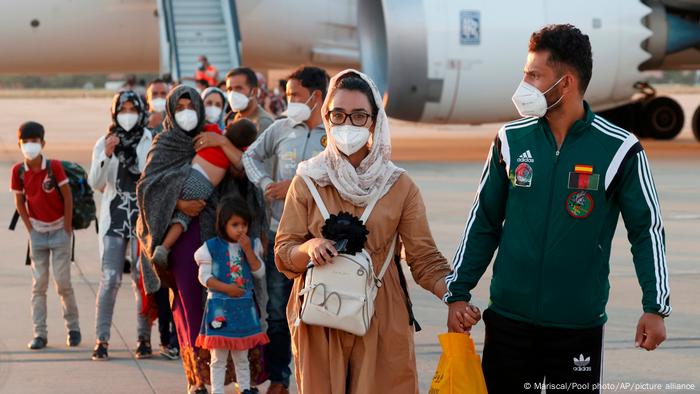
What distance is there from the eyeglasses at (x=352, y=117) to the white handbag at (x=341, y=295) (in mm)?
419

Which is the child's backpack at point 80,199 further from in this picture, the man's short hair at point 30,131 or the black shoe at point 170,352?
the black shoe at point 170,352

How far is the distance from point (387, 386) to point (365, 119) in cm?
83

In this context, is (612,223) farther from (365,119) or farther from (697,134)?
(697,134)

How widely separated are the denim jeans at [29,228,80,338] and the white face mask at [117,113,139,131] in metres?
0.67

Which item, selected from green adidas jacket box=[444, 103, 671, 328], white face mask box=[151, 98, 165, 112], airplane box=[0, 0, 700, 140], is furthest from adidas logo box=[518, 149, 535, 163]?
airplane box=[0, 0, 700, 140]

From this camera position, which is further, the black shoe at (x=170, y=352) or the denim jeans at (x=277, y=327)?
the black shoe at (x=170, y=352)

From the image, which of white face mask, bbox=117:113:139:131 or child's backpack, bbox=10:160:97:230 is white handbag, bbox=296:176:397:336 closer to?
white face mask, bbox=117:113:139:131

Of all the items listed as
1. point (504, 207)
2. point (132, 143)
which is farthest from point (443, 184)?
point (504, 207)

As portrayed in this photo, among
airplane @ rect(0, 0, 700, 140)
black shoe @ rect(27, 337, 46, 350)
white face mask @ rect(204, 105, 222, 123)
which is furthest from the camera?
airplane @ rect(0, 0, 700, 140)

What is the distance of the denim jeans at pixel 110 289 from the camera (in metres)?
6.01

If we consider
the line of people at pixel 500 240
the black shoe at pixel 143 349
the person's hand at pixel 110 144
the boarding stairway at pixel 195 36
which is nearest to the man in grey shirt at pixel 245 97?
the person's hand at pixel 110 144

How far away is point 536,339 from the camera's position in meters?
3.46

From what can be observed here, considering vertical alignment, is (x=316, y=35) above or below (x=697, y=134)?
above

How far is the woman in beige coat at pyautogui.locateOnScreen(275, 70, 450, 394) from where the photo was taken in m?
3.54
